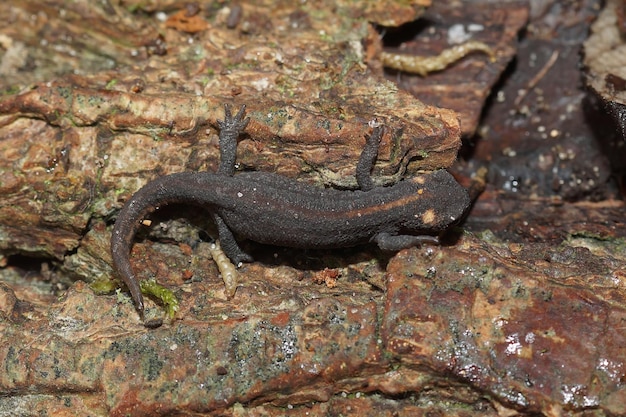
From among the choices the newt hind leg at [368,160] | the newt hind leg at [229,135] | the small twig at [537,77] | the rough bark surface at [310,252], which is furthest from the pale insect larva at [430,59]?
the newt hind leg at [229,135]

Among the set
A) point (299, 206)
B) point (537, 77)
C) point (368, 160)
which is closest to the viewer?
point (299, 206)

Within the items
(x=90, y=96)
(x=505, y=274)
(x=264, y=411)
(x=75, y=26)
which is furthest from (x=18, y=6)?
(x=505, y=274)

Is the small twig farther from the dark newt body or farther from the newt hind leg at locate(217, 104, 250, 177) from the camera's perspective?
the newt hind leg at locate(217, 104, 250, 177)

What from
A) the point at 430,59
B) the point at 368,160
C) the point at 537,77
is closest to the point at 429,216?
the point at 368,160

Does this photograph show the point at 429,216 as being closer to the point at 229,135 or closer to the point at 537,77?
the point at 229,135

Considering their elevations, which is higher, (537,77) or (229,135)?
(537,77)

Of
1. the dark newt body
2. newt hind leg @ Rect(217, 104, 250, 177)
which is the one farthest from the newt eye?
newt hind leg @ Rect(217, 104, 250, 177)
